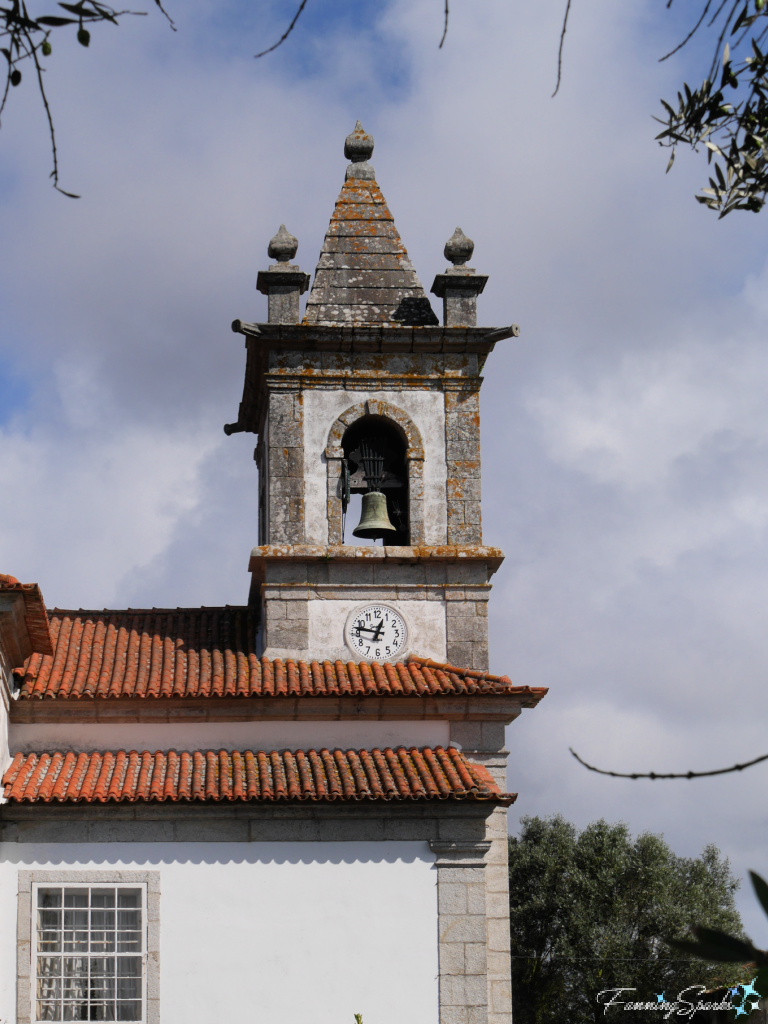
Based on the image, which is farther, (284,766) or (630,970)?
(630,970)

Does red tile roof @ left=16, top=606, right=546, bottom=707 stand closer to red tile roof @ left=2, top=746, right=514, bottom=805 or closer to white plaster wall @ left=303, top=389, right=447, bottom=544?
red tile roof @ left=2, top=746, right=514, bottom=805

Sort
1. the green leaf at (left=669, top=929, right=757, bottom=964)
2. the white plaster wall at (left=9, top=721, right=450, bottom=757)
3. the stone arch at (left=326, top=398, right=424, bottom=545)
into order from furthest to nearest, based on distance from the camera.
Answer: the stone arch at (left=326, top=398, right=424, bottom=545) → the white plaster wall at (left=9, top=721, right=450, bottom=757) → the green leaf at (left=669, top=929, right=757, bottom=964)

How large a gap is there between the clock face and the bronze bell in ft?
2.66

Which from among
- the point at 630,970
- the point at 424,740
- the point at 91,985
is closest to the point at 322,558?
the point at 424,740

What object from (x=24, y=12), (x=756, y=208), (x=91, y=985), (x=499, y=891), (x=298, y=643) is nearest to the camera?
(x=24, y=12)

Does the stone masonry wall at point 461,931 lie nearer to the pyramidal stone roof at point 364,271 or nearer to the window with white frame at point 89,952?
the window with white frame at point 89,952

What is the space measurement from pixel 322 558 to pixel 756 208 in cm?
1149

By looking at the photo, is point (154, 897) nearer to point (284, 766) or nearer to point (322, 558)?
point (284, 766)

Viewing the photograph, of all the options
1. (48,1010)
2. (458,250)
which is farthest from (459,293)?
(48,1010)

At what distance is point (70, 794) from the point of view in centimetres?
1335

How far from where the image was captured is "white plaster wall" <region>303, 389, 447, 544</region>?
1614cm

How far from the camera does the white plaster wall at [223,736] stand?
14344 millimetres

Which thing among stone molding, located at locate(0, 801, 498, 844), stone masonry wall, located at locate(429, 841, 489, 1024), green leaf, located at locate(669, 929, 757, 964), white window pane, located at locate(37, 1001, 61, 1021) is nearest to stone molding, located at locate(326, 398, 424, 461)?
stone molding, located at locate(0, 801, 498, 844)

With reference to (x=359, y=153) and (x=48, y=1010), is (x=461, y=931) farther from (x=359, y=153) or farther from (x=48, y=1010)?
(x=359, y=153)
